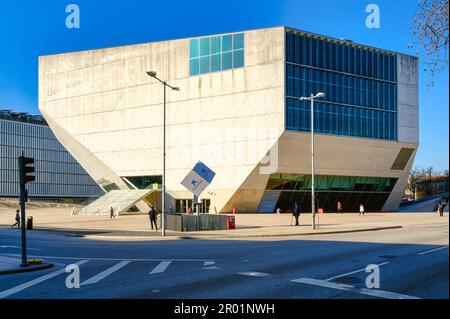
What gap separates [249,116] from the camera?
57.9 meters

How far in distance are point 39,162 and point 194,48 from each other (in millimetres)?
67716

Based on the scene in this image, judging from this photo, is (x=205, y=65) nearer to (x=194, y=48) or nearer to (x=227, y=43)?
(x=194, y=48)

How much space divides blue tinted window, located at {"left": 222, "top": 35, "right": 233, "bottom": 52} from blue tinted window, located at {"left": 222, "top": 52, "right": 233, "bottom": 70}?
602mm

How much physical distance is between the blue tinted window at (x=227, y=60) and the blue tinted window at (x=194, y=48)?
3851 millimetres

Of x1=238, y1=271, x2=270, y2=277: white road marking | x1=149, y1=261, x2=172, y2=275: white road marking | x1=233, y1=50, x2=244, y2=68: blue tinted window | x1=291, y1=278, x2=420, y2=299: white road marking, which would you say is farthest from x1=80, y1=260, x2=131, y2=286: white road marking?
x1=233, y1=50, x2=244, y2=68: blue tinted window

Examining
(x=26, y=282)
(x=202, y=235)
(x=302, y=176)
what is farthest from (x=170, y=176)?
(x=26, y=282)

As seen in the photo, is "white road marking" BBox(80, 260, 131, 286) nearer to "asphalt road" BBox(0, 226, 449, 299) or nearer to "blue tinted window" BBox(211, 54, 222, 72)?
"asphalt road" BBox(0, 226, 449, 299)

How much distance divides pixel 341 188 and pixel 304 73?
16719 millimetres

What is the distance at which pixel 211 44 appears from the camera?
61344mm

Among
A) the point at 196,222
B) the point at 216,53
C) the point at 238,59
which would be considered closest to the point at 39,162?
the point at 216,53

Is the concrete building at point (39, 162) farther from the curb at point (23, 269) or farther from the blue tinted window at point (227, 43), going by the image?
the curb at point (23, 269)
